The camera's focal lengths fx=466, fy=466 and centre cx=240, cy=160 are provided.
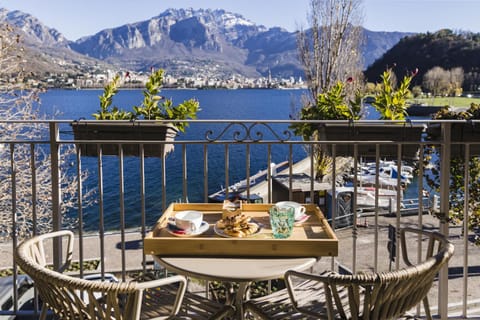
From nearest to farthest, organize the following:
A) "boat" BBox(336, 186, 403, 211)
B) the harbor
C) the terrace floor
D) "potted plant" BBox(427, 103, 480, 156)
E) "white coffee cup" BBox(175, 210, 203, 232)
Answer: "white coffee cup" BBox(175, 210, 203, 232) → "potted plant" BBox(427, 103, 480, 156) → the terrace floor → the harbor → "boat" BBox(336, 186, 403, 211)

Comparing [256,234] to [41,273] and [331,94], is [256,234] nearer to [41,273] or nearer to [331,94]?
[41,273]

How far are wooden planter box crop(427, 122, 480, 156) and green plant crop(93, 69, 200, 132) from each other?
4.96ft

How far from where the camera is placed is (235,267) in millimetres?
1673

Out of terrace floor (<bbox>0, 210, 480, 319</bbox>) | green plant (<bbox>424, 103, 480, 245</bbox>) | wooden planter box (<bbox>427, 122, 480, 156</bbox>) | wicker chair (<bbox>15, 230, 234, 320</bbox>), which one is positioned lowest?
terrace floor (<bbox>0, 210, 480, 319</bbox>)

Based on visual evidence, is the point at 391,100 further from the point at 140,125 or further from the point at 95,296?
the point at 95,296

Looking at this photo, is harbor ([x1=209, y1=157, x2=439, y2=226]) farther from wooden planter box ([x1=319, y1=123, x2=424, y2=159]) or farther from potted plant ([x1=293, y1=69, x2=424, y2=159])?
wooden planter box ([x1=319, y1=123, x2=424, y2=159])

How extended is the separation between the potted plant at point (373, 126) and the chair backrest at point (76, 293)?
1.63 metres

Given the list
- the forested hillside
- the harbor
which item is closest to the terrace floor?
the harbor

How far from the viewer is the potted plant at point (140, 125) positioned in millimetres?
2752

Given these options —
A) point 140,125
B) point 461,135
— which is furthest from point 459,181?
point 140,125

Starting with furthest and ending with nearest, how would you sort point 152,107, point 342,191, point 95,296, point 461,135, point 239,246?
point 342,191 → point 152,107 → point 461,135 → point 239,246 → point 95,296

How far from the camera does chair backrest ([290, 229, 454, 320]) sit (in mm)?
1449

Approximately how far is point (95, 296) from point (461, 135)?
2089 millimetres

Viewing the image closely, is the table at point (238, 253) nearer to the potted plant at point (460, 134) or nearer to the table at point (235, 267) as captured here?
the table at point (235, 267)
